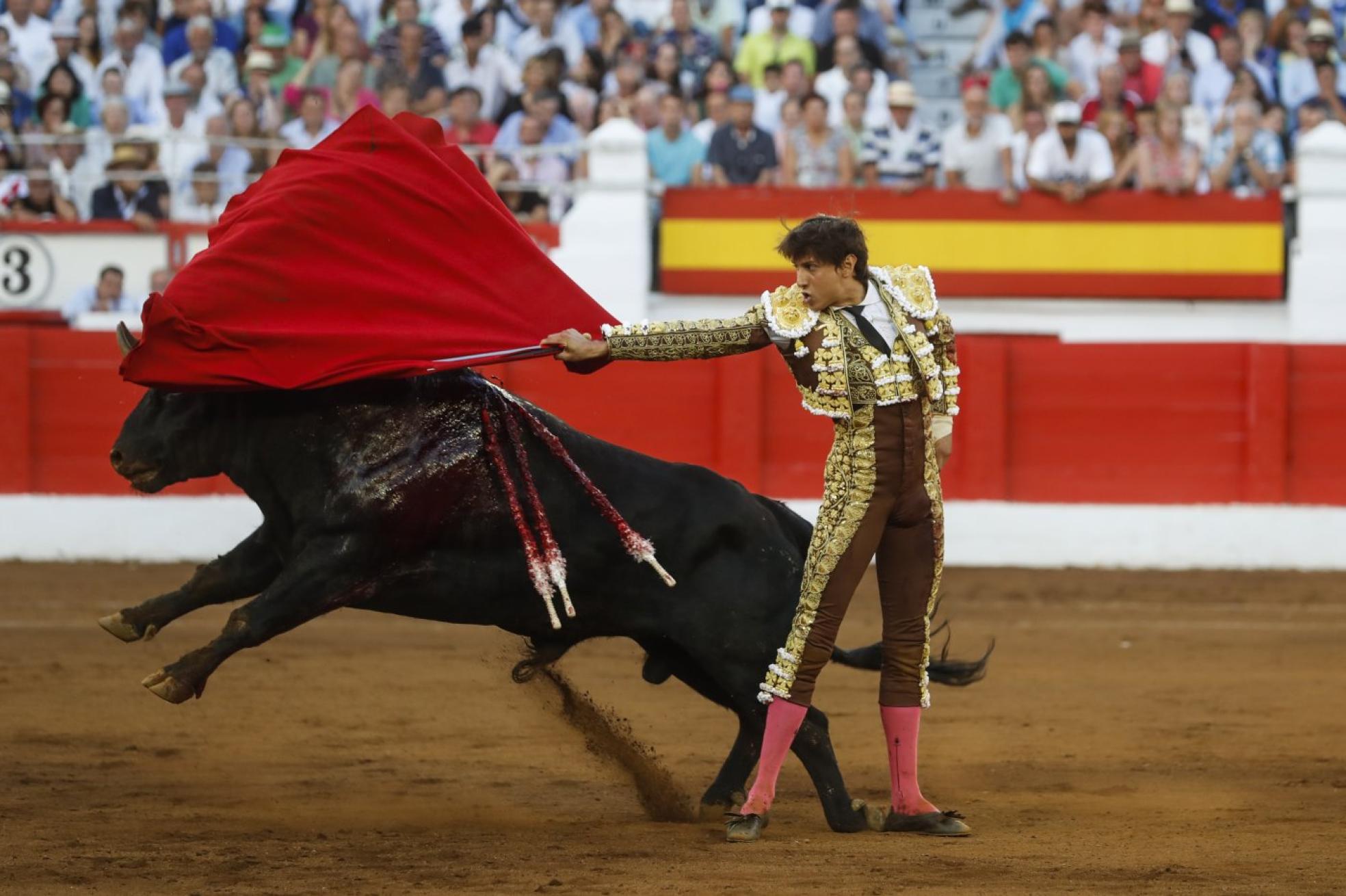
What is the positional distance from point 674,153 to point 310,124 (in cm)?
225

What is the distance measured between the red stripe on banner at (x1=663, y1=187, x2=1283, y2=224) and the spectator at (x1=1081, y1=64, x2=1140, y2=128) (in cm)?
49

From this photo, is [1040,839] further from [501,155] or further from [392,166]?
[501,155]

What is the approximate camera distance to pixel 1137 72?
12.3m

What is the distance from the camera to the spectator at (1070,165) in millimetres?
12039

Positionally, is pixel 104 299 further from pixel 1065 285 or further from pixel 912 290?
pixel 912 290

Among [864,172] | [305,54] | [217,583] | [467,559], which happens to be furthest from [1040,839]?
[305,54]

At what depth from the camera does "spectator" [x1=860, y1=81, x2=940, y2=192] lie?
12.0 metres

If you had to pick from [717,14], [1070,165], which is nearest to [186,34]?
[717,14]

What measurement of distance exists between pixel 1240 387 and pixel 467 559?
7166 mm

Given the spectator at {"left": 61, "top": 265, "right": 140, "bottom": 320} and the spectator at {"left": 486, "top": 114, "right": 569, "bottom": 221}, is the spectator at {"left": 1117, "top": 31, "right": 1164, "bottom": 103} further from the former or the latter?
the spectator at {"left": 61, "top": 265, "right": 140, "bottom": 320}

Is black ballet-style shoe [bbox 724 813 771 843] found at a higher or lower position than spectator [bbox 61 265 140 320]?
lower

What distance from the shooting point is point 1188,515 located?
10.8 meters

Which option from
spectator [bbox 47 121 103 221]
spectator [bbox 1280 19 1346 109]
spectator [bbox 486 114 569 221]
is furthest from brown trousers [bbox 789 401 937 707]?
spectator [bbox 1280 19 1346 109]

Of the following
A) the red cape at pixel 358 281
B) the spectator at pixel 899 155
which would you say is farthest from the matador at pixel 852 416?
the spectator at pixel 899 155
